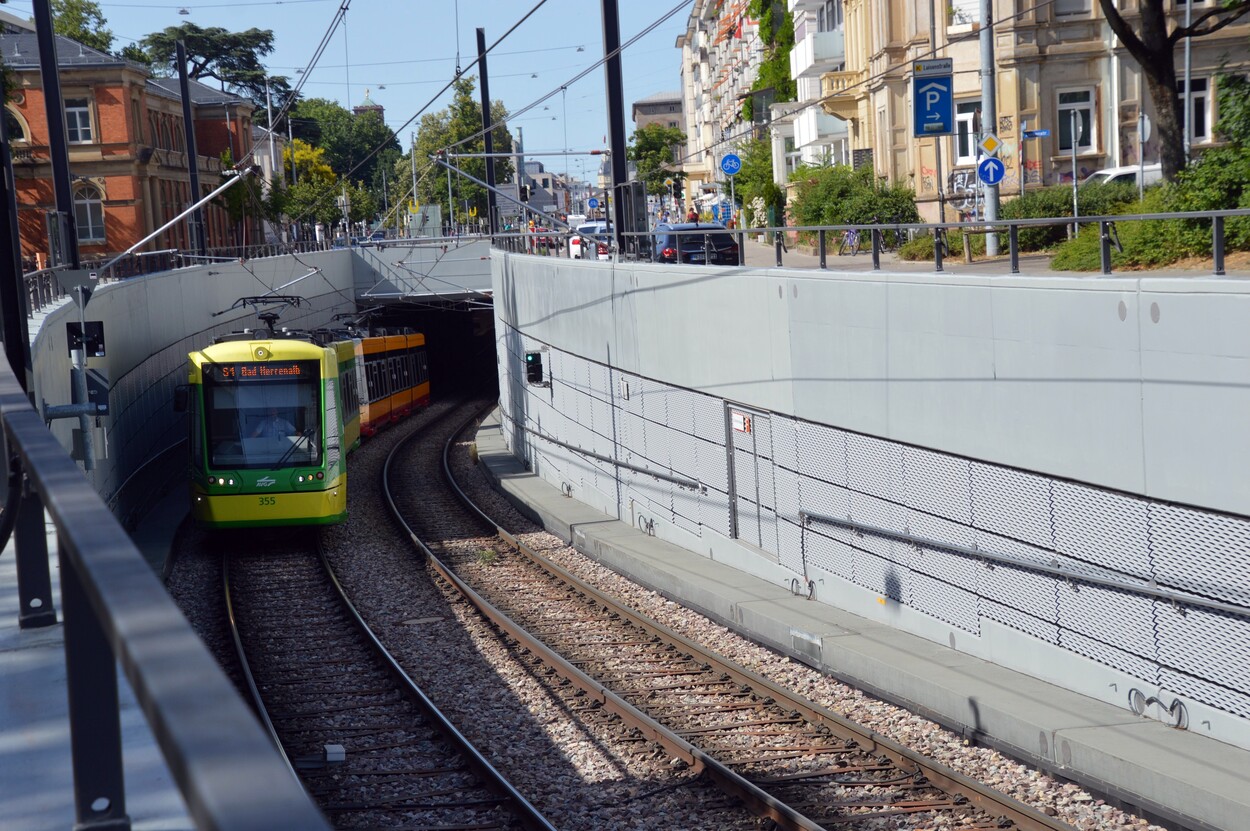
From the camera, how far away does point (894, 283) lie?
13.6 metres

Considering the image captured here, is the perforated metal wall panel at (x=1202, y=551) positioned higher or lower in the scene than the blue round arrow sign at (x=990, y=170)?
lower

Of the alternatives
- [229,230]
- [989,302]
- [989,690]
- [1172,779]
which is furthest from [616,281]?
[229,230]

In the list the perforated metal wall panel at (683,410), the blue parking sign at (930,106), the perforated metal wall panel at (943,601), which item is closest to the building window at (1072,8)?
the blue parking sign at (930,106)

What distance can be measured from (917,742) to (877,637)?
2641 mm

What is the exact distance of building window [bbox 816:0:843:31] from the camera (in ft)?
147

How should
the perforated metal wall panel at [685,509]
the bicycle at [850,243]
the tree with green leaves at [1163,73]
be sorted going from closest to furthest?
1. the tree with green leaves at [1163,73]
2. the bicycle at [850,243]
3. the perforated metal wall panel at [685,509]

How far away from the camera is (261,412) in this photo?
21.7 meters

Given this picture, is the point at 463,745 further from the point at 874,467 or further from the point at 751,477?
the point at 751,477

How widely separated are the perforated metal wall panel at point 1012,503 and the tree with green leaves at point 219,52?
3665 inches

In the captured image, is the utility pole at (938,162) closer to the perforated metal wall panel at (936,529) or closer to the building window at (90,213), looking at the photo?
the perforated metal wall panel at (936,529)

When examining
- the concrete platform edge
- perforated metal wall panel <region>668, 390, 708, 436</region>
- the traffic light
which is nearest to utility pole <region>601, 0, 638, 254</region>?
perforated metal wall panel <region>668, 390, 708, 436</region>

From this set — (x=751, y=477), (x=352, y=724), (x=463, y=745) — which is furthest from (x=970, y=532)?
(x=352, y=724)

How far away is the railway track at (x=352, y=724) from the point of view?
1038cm

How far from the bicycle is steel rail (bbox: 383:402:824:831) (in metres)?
6.48
